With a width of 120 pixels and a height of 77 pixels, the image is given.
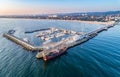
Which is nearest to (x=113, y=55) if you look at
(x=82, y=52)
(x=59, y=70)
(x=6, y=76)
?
(x=82, y=52)

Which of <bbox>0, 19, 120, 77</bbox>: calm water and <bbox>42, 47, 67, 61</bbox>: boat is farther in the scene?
<bbox>42, 47, 67, 61</bbox>: boat

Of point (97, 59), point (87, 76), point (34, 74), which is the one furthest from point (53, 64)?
point (97, 59)

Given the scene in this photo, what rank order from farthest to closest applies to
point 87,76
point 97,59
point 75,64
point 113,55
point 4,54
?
point 4,54 → point 113,55 → point 97,59 → point 75,64 → point 87,76

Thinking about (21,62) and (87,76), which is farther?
(21,62)

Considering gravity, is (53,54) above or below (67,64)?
above

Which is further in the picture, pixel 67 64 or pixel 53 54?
pixel 53 54

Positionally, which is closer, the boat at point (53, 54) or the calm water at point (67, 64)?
the calm water at point (67, 64)

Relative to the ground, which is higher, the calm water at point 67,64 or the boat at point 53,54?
the boat at point 53,54

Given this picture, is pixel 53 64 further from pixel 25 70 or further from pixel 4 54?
pixel 4 54

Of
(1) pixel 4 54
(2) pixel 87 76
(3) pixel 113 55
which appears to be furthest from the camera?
(1) pixel 4 54

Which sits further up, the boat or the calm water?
the boat
